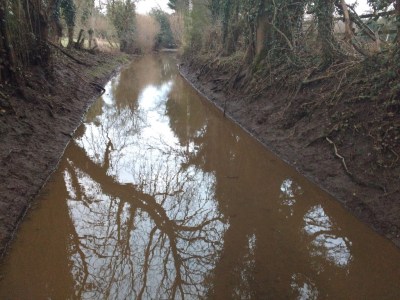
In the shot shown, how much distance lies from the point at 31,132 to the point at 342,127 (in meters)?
6.44

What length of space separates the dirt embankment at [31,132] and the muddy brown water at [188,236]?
9.8 inches

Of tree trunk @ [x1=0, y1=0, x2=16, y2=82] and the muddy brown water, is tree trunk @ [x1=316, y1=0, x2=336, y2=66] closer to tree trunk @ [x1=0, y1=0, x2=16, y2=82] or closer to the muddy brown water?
the muddy brown water

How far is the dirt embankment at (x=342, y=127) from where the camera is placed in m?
5.80

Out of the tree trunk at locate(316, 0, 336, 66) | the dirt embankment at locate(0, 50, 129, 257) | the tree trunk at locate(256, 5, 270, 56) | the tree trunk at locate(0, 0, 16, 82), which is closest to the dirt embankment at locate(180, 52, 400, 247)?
the tree trunk at locate(316, 0, 336, 66)

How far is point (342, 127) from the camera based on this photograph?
7391 millimetres

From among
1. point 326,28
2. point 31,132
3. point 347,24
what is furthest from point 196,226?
point 326,28

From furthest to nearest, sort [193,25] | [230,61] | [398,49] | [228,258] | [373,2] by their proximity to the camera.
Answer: [193,25], [230,61], [373,2], [398,49], [228,258]

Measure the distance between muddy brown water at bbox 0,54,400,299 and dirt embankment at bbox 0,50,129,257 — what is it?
0.82ft

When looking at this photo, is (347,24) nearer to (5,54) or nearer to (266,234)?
(266,234)

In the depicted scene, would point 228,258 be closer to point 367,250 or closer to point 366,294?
point 366,294

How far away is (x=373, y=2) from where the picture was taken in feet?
29.2

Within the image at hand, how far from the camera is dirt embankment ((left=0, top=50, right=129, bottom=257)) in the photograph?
5324mm

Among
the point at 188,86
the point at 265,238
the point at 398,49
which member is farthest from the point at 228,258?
the point at 188,86

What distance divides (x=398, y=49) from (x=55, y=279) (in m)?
6.82
